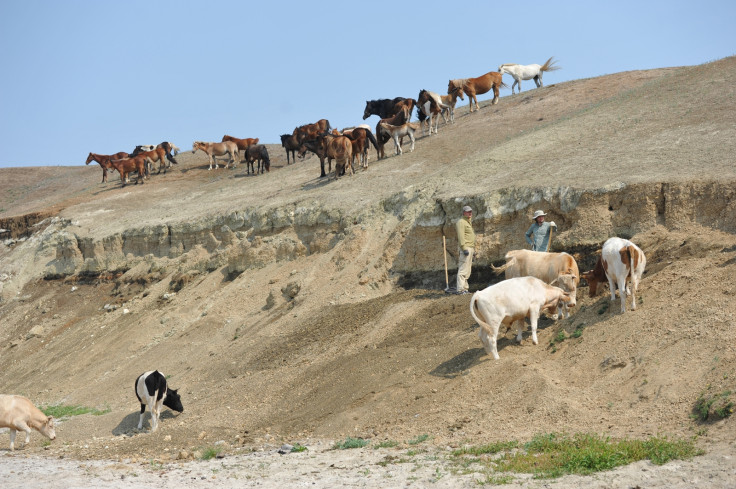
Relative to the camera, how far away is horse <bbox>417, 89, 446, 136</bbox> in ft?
113

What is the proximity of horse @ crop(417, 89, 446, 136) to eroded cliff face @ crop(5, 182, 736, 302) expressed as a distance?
11810 mm

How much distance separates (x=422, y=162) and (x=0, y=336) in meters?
17.0

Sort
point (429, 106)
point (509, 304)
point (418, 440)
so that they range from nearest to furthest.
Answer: point (418, 440) < point (509, 304) < point (429, 106)

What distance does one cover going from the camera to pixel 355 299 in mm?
18812

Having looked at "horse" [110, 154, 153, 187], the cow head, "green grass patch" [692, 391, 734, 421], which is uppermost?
"horse" [110, 154, 153, 187]

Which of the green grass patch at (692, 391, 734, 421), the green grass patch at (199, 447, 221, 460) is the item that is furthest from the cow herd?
the green grass patch at (199, 447, 221, 460)

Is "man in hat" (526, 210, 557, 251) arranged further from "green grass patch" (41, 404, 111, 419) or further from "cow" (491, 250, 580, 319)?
"green grass patch" (41, 404, 111, 419)

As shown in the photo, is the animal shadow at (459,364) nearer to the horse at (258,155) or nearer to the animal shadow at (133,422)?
the animal shadow at (133,422)

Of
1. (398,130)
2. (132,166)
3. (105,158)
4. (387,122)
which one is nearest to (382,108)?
(387,122)

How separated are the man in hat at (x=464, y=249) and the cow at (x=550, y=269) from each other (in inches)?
70.7

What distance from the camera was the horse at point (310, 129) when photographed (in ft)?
140

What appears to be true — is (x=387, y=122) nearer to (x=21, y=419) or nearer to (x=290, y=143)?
(x=290, y=143)

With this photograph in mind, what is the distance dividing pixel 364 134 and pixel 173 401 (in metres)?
16.5

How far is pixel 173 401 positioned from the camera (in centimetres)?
1552
